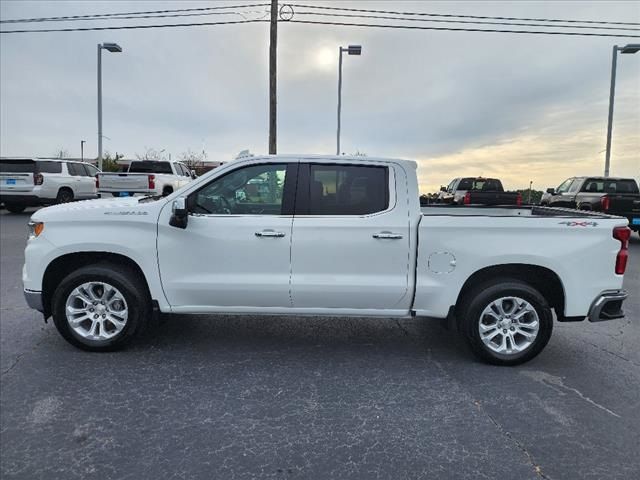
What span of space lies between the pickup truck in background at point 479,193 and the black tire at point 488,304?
13.3 metres

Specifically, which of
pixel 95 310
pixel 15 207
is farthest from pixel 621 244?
pixel 15 207

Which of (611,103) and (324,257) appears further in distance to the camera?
(611,103)

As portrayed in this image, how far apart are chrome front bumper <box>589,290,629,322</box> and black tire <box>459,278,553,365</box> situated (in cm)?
38

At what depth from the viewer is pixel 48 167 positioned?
1866 cm

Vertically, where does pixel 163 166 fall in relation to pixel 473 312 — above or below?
above

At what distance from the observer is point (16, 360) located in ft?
14.7

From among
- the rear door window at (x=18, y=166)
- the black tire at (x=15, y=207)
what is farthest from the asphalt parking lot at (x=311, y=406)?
the black tire at (x=15, y=207)

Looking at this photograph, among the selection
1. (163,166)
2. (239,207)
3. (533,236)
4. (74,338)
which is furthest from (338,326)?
(163,166)

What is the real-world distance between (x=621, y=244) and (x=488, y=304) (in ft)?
4.14

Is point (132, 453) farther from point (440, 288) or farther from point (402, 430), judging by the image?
point (440, 288)

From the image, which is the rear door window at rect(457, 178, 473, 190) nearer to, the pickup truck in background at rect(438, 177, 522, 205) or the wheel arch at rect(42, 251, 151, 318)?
the pickup truck in background at rect(438, 177, 522, 205)

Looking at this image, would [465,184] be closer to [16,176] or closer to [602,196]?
[602,196]

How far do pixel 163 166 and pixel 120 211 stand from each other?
1662 centimetres

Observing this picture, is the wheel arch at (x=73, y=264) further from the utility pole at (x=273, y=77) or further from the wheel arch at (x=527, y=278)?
the utility pole at (x=273, y=77)
